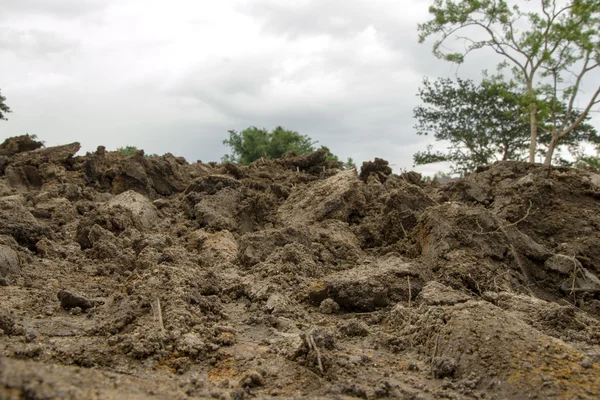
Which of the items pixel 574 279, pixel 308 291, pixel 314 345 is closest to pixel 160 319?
pixel 314 345

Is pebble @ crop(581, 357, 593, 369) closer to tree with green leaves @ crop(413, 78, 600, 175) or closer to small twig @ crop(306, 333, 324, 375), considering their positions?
→ small twig @ crop(306, 333, 324, 375)

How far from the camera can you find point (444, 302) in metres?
3.45

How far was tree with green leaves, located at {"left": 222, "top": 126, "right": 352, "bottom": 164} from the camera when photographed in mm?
20047

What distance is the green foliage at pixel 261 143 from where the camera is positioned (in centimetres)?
2005

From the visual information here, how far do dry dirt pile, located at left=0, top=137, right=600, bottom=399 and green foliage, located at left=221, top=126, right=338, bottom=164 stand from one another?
41.9 feet

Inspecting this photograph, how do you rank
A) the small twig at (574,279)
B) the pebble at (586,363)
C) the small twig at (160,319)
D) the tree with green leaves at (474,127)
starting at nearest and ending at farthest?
the pebble at (586,363), the small twig at (160,319), the small twig at (574,279), the tree with green leaves at (474,127)

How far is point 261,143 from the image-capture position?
797 inches

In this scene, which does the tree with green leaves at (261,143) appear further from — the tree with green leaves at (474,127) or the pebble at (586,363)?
the pebble at (586,363)

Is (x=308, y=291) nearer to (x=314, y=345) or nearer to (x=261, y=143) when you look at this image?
(x=314, y=345)

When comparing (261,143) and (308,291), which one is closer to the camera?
(308,291)

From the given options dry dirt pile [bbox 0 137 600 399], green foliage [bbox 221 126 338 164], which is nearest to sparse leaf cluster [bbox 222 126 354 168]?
green foliage [bbox 221 126 338 164]

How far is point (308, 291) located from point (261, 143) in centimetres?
1674

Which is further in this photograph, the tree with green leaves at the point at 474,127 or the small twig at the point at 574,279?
the tree with green leaves at the point at 474,127

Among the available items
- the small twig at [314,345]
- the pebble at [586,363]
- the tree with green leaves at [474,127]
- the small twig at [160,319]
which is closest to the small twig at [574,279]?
the pebble at [586,363]
